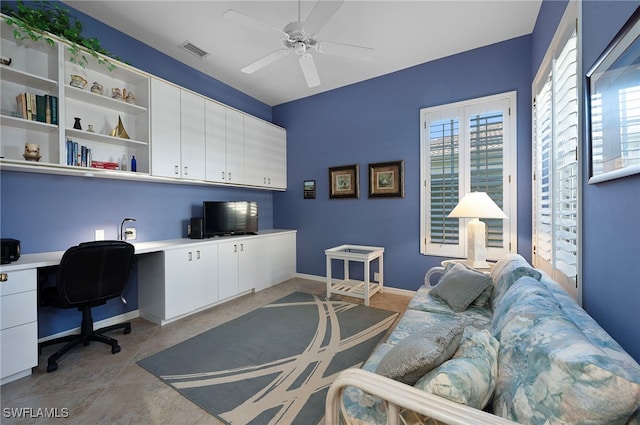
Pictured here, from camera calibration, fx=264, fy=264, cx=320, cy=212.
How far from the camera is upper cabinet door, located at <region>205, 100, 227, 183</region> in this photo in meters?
3.42

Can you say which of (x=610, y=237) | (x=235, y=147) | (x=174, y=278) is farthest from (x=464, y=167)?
(x=174, y=278)

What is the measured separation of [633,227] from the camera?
942 millimetres

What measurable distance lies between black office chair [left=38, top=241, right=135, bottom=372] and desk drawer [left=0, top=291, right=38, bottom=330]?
132mm

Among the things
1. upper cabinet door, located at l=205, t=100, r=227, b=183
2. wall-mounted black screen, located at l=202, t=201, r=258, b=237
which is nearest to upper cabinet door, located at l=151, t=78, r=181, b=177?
upper cabinet door, located at l=205, t=100, r=227, b=183

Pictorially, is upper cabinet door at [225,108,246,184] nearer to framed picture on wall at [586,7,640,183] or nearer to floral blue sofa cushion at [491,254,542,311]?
floral blue sofa cushion at [491,254,542,311]

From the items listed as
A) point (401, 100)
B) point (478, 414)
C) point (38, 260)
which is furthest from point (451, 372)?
point (401, 100)

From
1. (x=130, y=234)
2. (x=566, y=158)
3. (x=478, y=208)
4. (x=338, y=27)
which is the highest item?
(x=338, y=27)

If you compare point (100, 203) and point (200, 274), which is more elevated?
point (100, 203)

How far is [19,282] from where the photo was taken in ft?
6.16

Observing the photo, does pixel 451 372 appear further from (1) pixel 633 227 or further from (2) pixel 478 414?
(1) pixel 633 227

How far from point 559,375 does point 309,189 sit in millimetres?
3992

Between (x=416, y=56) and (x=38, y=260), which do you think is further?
(x=416, y=56)

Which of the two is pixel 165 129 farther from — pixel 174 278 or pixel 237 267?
pixel 237 267

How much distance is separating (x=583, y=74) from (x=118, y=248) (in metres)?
3.30
